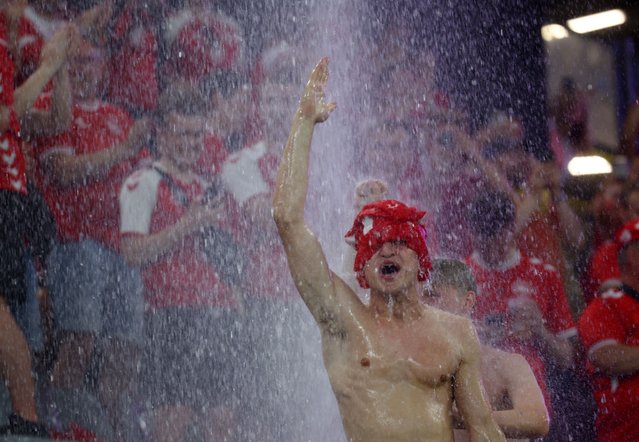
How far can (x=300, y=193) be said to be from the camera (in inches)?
110

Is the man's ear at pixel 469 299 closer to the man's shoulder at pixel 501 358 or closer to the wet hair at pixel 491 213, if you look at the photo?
the man's shoulder at pixel 501 358

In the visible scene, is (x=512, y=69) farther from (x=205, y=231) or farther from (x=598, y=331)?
(x=205, y=231)

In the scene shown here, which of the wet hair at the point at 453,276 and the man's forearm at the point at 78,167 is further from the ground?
the man's forearm at the point at 78,167

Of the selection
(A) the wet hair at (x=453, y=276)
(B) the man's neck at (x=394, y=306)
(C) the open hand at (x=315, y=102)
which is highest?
(C) the open hand at (x=315, y=102)

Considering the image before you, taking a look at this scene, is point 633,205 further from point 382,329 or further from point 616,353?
point 382,329

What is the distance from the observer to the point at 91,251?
4309 millimetres

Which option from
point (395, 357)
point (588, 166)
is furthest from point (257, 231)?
point (588, 166)

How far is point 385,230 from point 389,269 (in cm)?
14

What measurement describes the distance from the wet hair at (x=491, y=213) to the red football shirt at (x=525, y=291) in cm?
17

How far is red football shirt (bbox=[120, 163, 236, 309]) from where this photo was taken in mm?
4402

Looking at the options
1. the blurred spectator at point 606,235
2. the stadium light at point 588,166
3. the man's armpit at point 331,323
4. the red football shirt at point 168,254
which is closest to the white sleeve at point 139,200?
the red football shirt at point 168,254

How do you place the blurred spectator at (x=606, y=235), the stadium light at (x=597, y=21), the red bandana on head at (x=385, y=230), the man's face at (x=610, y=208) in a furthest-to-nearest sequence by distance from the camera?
the stadium light at (x=597, y=21) → the man's face at (x=610, y=208) → the blurred spectator at (x=606, y=235) → the red bandana on head at (x=385, y=230)

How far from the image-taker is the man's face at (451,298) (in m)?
3.66

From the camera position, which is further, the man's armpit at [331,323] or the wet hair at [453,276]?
the wet hair at [453,276]
